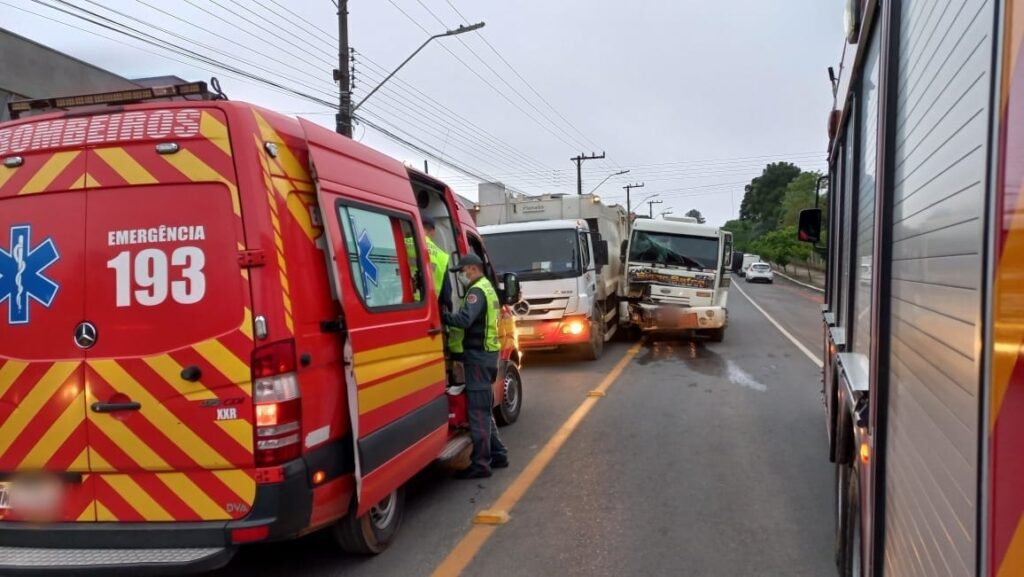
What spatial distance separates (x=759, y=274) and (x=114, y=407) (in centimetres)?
5134

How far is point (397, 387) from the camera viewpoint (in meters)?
4.45

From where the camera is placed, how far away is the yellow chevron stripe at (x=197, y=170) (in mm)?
3504

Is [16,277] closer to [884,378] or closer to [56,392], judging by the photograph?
[56,392]

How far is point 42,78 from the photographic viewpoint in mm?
14930

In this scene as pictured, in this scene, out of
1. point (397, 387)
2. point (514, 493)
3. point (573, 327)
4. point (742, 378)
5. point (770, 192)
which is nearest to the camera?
point (397, 387)

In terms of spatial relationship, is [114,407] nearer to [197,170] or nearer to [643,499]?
[197,170]

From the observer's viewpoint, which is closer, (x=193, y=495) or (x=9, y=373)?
(x=193, y=495)

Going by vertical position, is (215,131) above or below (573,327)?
above

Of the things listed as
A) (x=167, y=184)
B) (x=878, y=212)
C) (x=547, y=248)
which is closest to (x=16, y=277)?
(x=167, y=184)

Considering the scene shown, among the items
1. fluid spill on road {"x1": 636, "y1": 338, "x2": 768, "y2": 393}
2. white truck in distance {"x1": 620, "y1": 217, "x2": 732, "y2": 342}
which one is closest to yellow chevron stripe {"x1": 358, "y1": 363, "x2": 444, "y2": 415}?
fluid spill on road {"x1": 636, "y1": 338, "x2": 768, "y2": 393}

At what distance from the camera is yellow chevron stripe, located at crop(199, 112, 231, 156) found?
11.6ft

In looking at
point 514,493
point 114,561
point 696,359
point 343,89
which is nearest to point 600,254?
point 696,359

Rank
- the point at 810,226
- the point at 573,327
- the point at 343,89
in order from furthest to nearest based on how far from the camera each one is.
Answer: the point at 343,89, the point at 573,327, the point at 810,226

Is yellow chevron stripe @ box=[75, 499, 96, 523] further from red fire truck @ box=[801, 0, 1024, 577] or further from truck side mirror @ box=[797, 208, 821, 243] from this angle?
truck side mirror @ box=[797, 208, 821, 243]
